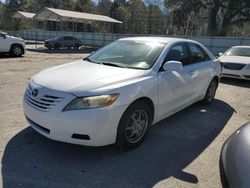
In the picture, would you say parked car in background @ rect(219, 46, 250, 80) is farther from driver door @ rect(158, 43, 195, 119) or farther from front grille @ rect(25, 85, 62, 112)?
front grille @ rect(25, 85, 62, 112)

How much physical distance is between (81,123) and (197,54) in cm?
340

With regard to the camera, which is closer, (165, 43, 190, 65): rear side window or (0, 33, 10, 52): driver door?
(165, 43, 190, 65): rear side window

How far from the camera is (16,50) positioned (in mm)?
15852

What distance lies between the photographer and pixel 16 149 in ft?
12.7

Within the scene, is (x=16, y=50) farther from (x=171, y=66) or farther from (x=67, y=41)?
(x=171, y=66)

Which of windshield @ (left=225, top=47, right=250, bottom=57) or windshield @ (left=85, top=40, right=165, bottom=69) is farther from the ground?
windshield @ (left=85, top=40, right=165, bottom=69)

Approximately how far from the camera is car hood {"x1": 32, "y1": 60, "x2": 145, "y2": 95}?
3.57 meters

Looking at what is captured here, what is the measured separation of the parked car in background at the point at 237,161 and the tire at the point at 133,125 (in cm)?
135

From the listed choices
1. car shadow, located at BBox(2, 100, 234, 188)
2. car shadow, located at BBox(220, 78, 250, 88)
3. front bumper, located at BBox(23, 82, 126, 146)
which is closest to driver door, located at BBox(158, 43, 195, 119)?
car shadow, located at BBox(2, 100, 234, 188)

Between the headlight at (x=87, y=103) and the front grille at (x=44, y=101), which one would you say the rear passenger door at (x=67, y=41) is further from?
the headlight at (x=87, y=103)

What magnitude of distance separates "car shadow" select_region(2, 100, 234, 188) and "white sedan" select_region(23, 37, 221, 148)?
0.96ft

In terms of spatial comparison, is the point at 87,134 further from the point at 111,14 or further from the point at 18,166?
→ the point at 111,14

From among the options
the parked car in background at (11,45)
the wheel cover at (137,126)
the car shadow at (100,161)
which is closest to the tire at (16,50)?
the parked car in background at (11,45)

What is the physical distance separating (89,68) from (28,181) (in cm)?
189
